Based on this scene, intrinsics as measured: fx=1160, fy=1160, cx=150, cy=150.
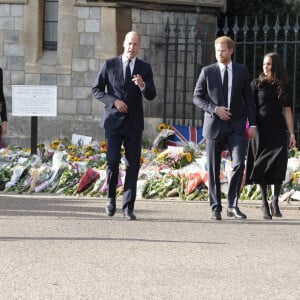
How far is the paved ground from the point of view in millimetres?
6932

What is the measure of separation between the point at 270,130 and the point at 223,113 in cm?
69

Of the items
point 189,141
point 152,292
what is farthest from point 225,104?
point 189,141

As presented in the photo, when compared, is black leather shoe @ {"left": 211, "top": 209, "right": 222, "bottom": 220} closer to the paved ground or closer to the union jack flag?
the paved ground

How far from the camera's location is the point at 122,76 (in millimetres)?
10766

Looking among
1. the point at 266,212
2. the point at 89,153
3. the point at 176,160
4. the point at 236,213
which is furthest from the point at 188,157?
the point at 236,213

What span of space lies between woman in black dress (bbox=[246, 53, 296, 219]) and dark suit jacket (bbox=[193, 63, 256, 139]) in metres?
0.25

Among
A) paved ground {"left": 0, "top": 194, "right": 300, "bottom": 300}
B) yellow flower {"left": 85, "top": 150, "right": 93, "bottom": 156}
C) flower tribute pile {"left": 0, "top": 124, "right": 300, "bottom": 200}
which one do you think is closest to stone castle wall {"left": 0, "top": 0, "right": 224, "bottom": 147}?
yellow flower {"left": 85, "top": 150, "right": 93, "bottom": 156}

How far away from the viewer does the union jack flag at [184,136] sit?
17.2 meters

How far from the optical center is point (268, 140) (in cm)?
1120

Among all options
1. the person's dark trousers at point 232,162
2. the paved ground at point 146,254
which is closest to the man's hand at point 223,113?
the person's dark trousers at point 232,162

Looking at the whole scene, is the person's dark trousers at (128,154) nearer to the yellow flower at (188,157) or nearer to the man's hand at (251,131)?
the man's hand at (251,131)

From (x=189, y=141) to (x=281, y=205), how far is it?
4.96m

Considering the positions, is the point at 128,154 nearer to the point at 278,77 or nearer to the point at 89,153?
the point at 278,77

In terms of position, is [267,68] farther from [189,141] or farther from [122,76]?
[189,141]
